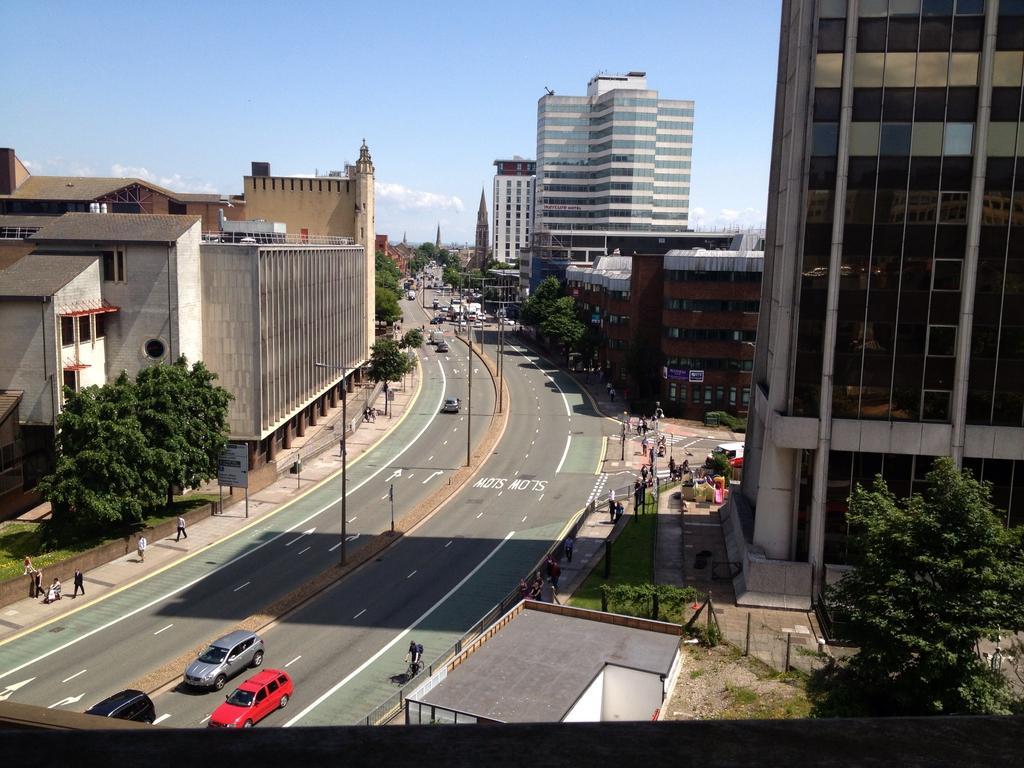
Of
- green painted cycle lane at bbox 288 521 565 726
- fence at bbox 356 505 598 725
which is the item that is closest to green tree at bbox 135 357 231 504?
green painted cycle lane at bbox 288 521 565 726

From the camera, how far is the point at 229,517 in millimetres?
52375

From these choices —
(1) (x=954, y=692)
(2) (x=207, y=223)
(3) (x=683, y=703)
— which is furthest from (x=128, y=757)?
(2) (x=207, y=223)

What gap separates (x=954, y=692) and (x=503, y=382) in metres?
81.0

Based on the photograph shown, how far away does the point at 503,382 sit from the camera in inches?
4021

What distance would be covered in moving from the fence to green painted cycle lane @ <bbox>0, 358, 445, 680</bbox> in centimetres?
996

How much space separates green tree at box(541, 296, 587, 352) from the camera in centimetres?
10944

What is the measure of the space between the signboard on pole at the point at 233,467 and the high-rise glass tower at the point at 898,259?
94.3ft

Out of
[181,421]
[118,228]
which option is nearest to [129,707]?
[181,421]

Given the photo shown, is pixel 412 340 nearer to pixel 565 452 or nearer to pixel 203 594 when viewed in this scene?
pixel 565 452

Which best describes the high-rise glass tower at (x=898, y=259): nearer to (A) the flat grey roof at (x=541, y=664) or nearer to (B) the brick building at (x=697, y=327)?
(A) the flat grey roof at (x=541, y=664)

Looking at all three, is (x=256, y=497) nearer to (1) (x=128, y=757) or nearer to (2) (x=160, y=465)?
(2) (x=160, y=465)

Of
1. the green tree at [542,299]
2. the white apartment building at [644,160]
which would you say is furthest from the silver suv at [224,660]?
the white apartment building at [644,160]

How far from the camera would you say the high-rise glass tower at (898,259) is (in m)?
33.1

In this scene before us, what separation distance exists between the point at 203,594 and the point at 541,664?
64.8ft
